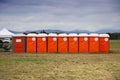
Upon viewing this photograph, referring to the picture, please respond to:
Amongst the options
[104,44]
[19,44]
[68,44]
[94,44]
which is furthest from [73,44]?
[19,44]

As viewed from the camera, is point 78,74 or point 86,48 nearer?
point 78,74

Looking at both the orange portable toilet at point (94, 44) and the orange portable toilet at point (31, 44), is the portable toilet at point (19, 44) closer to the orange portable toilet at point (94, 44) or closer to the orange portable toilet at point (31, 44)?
the orange portable toilet at point (31, 44)

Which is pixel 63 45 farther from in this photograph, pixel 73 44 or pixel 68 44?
pixel 73 44

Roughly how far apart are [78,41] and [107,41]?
9.24 ft

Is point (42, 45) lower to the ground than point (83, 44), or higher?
lower

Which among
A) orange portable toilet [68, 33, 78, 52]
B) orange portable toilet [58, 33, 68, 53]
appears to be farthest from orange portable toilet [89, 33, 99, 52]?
orange portable toilet [58, 33, 68, 53]

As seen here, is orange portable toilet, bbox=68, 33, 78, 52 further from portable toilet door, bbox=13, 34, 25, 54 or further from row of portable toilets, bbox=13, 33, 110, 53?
portable toilet door, bbox=13, 34, 25, 54

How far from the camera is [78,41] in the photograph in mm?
29344

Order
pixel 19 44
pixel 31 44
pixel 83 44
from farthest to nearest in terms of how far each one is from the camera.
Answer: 1. pixel 83 44
2. pixel 31 44
3. pixel 19 44

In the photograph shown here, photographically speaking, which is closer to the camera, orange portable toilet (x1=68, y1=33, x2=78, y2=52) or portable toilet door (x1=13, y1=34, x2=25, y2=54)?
portable toilet door (x1=13, y1=34, x2=25, y2=54)

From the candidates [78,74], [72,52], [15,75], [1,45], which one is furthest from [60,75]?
[1,45]

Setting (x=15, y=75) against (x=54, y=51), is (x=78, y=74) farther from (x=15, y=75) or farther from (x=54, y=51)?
(x=54, y=51)

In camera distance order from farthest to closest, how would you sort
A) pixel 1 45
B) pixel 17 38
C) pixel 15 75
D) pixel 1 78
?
pixel 1 45 < pixel 17 38 < pixel 15 75 < pixel 1 78

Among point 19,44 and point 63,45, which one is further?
point 63,45
